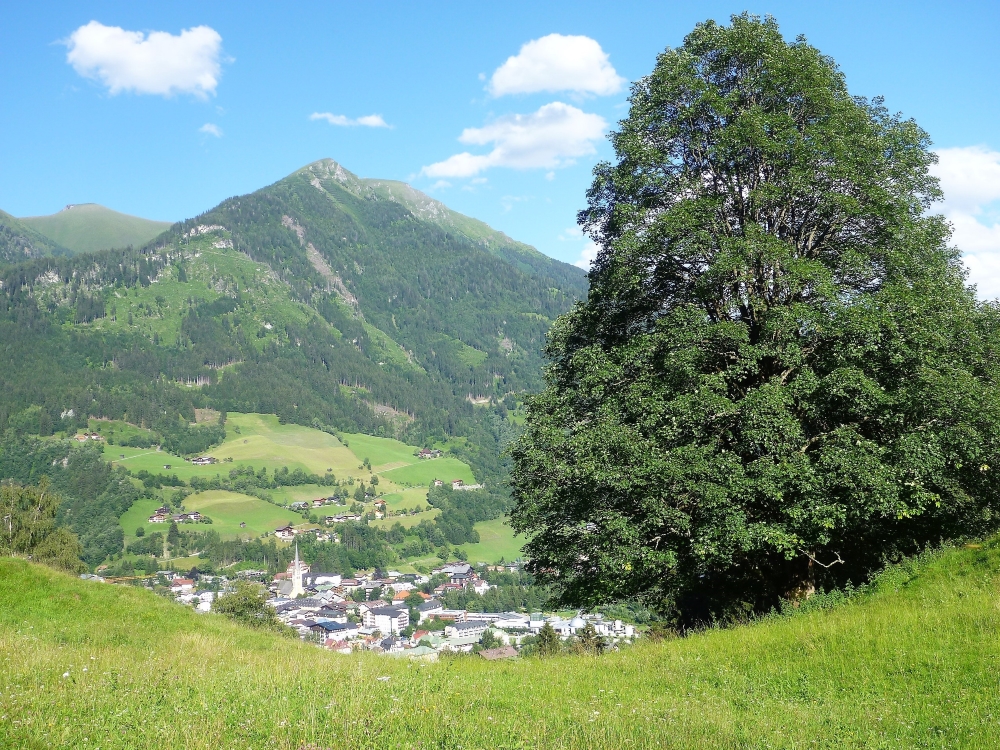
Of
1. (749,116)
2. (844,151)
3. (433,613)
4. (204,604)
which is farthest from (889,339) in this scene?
(433,613)

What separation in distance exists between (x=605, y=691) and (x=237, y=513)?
196 meters

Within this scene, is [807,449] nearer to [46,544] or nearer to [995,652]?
[995,652]

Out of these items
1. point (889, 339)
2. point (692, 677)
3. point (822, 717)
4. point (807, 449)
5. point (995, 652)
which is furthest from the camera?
point (807, 449)

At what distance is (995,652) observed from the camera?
883 cm

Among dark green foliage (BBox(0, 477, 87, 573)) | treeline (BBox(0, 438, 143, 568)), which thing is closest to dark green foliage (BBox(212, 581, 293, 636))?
dark green foliage (BBox(0, 477, 87, 573))

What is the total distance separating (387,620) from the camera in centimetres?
11644

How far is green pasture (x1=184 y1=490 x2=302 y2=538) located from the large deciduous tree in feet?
567

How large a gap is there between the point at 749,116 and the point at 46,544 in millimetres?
51162

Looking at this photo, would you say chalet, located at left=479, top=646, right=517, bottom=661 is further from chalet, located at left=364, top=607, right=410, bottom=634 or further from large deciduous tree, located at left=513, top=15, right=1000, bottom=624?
chalet, located at left=364, top=607, right=410, bottom=634

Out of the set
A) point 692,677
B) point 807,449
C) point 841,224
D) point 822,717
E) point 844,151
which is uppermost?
point 844,151

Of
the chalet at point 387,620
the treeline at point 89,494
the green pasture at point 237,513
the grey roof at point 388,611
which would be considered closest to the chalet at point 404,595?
the grey roof at point 388,611

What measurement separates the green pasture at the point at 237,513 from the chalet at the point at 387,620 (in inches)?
2638

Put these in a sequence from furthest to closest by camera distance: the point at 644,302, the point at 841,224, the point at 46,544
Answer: the point at 46,544
the point at 644,302
the point at 841,224

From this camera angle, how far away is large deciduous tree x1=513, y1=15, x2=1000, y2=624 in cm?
1384
